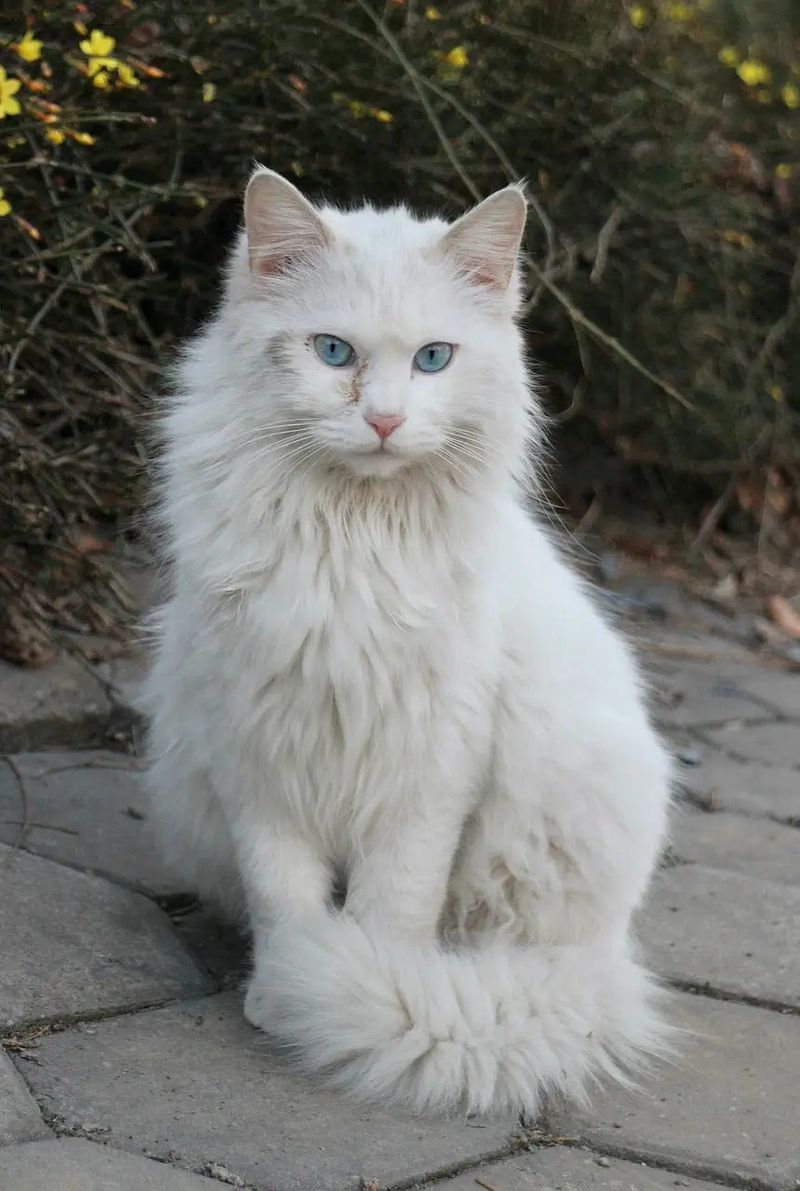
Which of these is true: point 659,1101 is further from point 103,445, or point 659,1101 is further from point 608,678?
point 103,445

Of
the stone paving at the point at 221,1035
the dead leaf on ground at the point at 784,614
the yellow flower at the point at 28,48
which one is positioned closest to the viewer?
the stone paving at the point at 221,1035

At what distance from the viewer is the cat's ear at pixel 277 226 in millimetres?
2111

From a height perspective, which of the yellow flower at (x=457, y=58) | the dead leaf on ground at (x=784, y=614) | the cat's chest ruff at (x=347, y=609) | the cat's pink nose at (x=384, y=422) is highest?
the yellow flower at (x=457, y=58)

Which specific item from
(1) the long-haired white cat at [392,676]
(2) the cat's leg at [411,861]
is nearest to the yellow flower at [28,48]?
(1) the long-haired white cat at [392,676]

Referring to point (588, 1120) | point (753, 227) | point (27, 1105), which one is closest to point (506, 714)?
point (588, 1120)

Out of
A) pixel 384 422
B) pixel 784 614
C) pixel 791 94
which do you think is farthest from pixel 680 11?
pixel 384 422

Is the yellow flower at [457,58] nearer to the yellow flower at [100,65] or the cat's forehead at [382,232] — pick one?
the yellow flower at [100,65]

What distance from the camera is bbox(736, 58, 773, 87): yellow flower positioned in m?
5.04

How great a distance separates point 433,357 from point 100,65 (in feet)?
4.97

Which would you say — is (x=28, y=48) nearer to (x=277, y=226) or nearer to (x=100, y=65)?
(x=100, y=65)

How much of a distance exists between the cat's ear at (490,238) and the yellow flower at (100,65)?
140cm

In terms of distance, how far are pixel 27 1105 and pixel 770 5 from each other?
606 cm

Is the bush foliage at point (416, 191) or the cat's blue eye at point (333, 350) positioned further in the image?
the bush foliage at point (416, 191)

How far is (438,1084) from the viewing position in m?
2.01
